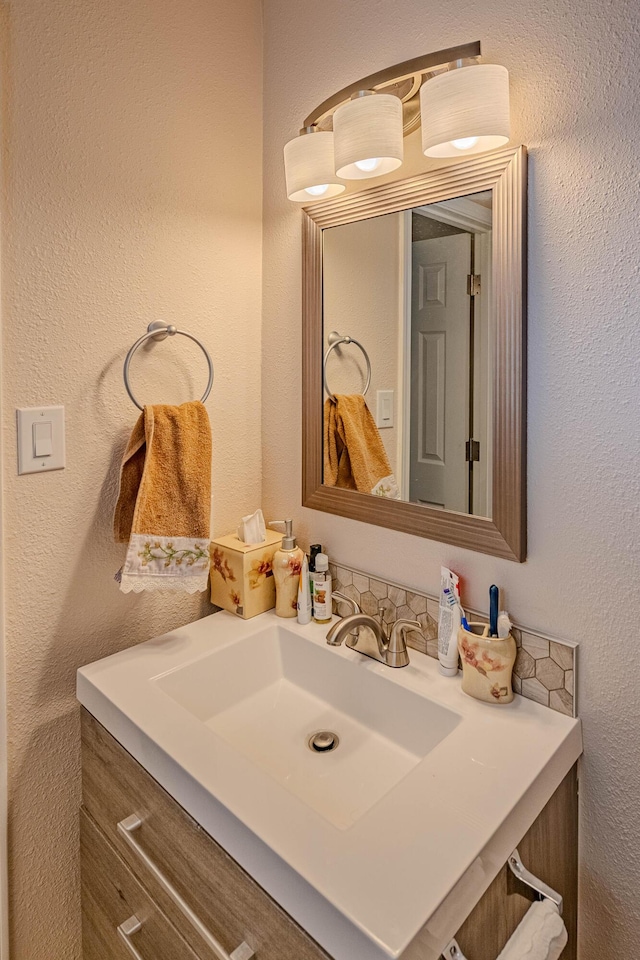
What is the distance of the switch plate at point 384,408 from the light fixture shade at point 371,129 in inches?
16.3

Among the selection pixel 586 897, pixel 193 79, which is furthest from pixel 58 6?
pixel 586 897

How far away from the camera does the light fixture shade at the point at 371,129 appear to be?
39.4 inches

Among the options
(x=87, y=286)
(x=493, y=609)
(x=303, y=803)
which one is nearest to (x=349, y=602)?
(x=493, y=609)

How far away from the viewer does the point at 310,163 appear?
1148mm

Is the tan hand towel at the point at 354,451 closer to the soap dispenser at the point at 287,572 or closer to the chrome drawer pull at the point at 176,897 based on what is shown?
the soap dispenser at the point at 287,572

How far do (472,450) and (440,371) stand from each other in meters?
0.16

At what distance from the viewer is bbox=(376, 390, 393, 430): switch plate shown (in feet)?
3.86

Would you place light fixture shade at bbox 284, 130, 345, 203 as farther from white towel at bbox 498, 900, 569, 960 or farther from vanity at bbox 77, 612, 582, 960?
white towel at bbox 498, 900, 569, 960

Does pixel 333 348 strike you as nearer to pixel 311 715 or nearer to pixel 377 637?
pixel 377 637

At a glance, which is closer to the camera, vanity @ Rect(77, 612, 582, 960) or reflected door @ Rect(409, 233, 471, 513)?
vanity @ Rect(77, 612, 582, 960)

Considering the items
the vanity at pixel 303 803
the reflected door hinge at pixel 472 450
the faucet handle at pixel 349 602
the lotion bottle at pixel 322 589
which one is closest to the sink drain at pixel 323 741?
the vanity at pixel 303 803

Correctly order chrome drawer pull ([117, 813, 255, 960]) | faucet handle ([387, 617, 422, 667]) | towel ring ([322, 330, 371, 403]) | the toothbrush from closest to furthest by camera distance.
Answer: chrome drawer pull ([117, 813, 255, 960]), the toothbrush, faucet handle ([387, 617, 422, 667]), towel ring ([322, 330, 371, 403])

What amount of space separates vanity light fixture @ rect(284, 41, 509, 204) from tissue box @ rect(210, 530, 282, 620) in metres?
0.76

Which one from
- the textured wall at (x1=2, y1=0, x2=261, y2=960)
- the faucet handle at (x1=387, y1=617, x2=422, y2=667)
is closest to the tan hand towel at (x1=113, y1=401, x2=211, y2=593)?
the textured wall at (x1=2, y1=0, x2=261, y2=960)
